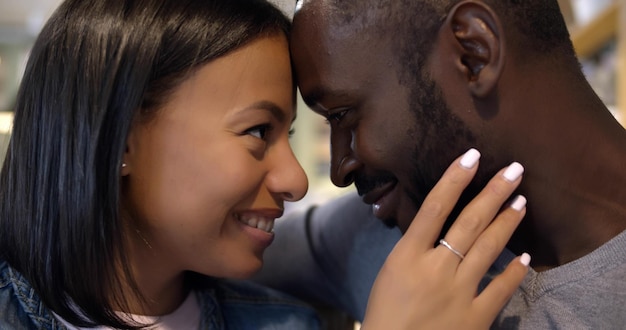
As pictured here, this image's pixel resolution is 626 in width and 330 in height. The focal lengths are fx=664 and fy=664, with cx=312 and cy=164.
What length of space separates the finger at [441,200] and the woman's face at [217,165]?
0.20 metres

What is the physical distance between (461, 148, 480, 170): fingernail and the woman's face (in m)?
0.24

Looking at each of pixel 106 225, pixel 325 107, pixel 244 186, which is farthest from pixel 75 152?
pixel 325 107

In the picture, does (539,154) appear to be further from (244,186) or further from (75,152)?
(75,152)

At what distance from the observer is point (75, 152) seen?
0.85m

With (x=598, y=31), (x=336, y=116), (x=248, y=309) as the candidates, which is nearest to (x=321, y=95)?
(x=336, y=116)

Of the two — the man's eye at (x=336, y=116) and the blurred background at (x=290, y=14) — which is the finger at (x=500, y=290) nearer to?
the man's eye at (x=336, y=116)

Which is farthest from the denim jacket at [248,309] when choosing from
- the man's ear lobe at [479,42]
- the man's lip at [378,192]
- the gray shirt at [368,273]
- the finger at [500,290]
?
the man's ear lobe at [479,42]

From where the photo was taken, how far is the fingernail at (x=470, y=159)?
81 cm

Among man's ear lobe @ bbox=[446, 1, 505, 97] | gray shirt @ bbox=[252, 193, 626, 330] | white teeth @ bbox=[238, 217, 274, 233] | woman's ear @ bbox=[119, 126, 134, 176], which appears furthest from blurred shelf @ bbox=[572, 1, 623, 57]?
woman's ear @ bbox=[119, 126, 134, 176]

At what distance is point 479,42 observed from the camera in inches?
31.4

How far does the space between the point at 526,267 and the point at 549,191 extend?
10 centimetres

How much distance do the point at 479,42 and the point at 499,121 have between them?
0.10m

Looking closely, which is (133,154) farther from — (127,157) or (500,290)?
(500,290)

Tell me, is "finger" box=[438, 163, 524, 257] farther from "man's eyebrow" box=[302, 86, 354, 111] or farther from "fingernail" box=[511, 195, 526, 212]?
"man's eyebrow" box=[302, 86, 354, 111]
